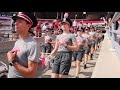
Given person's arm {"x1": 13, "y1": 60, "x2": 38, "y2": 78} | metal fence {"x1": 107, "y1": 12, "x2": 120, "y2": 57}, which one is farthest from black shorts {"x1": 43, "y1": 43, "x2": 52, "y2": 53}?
person's arm {"x1": 13, "y1": 60, "x2": 38, "y2": 78}

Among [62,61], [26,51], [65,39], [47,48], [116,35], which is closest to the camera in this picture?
[26,51]

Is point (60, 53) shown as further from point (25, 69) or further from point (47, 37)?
point (47, 37)

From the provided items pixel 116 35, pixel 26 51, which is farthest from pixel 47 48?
pixel 26 51

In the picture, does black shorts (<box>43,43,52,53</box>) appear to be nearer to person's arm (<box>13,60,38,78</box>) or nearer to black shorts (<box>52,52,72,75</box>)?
black shorts (<box>52,52,72,75</box>)

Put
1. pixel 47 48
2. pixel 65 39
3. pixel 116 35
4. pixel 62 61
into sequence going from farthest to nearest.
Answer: pixel 116 35 → pixel 47 48 → pixel 65 39 → pixel 62 61

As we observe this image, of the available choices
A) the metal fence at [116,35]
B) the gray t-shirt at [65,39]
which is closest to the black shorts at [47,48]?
the metal fence at [116,35]

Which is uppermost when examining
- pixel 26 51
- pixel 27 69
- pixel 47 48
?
pixel 26 51

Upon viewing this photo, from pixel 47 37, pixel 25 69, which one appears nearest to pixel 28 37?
pixel 25 69

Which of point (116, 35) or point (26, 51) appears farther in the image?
point (116, 35)

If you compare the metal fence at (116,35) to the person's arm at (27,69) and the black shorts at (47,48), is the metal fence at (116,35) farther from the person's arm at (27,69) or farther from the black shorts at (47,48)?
the person's arm at (27,69)

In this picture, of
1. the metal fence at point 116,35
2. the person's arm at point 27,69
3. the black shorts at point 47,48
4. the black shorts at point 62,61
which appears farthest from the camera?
the black shorts at point 47,48

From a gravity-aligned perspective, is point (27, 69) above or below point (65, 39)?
below

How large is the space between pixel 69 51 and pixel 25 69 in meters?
1.75

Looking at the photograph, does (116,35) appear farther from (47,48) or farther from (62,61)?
(62,61)
